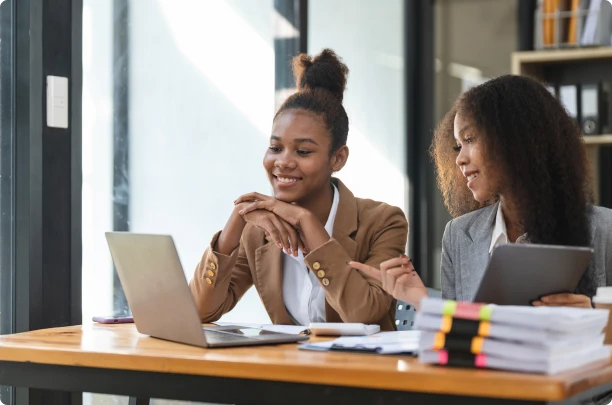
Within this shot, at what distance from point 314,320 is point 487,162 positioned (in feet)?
1.97

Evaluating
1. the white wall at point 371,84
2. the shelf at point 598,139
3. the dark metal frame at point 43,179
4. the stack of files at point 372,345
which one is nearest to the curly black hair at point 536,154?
the stack of files at point 372,345

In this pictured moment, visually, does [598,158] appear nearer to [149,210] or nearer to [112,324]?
[149,210]

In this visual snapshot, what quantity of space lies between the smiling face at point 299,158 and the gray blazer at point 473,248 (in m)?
0.40

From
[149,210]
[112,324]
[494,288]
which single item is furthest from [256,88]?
[494,288]

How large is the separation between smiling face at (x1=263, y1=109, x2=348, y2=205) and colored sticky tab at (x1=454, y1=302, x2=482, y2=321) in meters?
1.13

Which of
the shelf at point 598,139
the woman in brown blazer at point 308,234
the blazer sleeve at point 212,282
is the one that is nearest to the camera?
the woman in brown blazer at point 308,234

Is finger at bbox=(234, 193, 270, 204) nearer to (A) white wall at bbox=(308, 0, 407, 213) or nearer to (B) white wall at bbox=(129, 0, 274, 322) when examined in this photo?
(B) white wall at bbox=(129, 0, 274, 322)

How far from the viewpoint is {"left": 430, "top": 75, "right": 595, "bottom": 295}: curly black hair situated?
1.95 meters

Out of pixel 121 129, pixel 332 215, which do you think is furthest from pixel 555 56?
pixel 121 129

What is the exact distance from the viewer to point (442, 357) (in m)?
1.26

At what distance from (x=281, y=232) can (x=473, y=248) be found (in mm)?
474

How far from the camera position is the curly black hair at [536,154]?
76.9 inches

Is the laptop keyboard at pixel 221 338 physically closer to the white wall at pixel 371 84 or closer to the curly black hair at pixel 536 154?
the curly black hair at pixel 536 154

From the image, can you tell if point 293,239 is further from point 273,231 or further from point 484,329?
point 484,329
